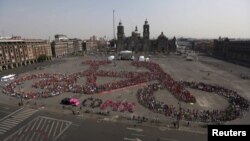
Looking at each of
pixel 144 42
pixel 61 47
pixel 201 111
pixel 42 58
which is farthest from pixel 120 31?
pixel 201 111

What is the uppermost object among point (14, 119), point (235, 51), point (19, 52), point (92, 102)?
point (19, 52)

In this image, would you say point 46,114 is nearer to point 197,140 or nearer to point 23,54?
point 197,140

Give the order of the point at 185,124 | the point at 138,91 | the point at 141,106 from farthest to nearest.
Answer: the point at 138,91 → the point at 141,106 → the point at 185,124

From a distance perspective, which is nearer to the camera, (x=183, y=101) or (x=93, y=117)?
(x=93, y=117)

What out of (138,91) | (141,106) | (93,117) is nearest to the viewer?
(93,117)

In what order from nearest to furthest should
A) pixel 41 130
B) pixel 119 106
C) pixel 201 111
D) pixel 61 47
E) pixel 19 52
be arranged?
pixel 41 130
pixel 201 111
pixel 119 106
pixel 19 52
pixel 61 47

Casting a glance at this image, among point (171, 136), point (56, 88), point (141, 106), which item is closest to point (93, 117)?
point (141, 106)

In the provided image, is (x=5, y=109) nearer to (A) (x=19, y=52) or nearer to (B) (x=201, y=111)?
(B) (x=201, y=111)
